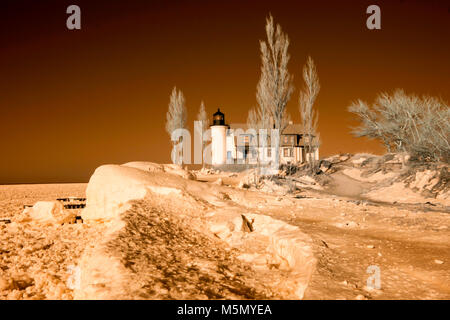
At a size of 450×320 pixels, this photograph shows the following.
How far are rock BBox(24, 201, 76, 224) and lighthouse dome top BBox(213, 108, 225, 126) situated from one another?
32.4m

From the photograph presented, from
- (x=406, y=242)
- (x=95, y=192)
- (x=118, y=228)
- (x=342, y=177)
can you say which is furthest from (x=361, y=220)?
(x=342, y=177)

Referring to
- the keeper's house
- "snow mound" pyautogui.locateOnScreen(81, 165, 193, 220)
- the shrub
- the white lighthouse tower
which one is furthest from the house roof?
"snow mound" pyautogui.locateOnScreen(81, 165, 193, 220)

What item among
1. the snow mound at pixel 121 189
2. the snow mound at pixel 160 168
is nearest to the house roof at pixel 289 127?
the snow mound at pixel 160 168

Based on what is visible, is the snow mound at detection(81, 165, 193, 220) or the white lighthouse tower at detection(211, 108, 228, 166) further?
the white lighthouse tower at detection(211, 108, 228, 166)

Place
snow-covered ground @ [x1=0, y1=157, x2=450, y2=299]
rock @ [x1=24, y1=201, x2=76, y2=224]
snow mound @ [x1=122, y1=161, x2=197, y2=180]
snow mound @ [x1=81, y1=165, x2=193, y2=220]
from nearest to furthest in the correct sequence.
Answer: snow-covered ground @ [x1=0, y1=157, x2=450, y2=299] → snow mound @ [x1=81, y1=165, x2=193, y2=220] → rock @ [x1=24, y1=201, x2=76, y2=224] → snow mound @ [x1=122, y1=161, x2=197, y2=180]

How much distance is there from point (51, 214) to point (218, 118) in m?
33.2

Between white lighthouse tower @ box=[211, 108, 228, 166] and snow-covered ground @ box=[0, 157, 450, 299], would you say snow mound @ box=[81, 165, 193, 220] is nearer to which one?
snow-covered ground @ box=[0, 157, 450, 299]

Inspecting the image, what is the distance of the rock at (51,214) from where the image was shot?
7.36 meters

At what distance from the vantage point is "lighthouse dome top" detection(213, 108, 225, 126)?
130ft

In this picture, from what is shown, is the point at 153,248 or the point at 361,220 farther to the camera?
the point at 361,220

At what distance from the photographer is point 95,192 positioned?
7.39m
